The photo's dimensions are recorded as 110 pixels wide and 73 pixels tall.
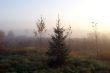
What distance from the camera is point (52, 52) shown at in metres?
25.8

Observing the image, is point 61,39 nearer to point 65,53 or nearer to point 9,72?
point 65,53

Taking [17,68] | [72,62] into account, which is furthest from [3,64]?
[72,62]

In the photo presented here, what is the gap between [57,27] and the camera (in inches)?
1037

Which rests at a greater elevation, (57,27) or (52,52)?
(57,27)

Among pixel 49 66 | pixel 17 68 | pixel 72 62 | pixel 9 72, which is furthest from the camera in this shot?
pixel 72 62

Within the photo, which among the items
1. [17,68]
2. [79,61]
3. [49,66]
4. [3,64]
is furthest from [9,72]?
[79,61]

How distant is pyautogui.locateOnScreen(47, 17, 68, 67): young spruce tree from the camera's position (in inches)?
995

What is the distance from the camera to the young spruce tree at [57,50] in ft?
82.9

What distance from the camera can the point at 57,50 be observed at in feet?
83.7

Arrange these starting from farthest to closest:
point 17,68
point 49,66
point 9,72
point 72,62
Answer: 1. point 72,62
2. point 49,66
3. point 17,68
4. point 9,72

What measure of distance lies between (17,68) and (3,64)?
208cm

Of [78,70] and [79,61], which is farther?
[79,61]

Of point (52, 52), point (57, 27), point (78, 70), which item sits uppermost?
point (57, 27)

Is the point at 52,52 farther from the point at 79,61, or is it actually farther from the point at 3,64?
the point at 3,64
